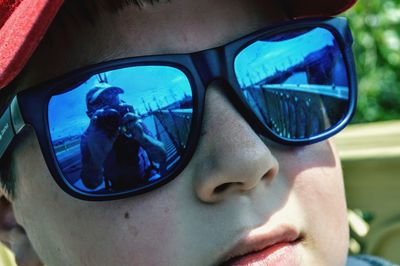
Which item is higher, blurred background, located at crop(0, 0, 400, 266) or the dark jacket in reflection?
the dark jacket in reflection

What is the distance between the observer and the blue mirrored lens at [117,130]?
109cm

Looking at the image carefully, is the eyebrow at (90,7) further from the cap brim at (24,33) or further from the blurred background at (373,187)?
the blurred background at (373,187)

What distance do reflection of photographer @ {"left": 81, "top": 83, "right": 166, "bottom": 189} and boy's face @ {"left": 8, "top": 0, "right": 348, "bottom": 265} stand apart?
0.05 metres

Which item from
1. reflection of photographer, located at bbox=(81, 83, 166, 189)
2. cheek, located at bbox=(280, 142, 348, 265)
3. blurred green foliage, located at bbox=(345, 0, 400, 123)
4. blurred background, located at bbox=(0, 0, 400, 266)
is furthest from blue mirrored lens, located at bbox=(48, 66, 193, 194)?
blurred green foliage, located at bbox=(345, 0, 400, 123)

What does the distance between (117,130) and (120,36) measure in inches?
6.8

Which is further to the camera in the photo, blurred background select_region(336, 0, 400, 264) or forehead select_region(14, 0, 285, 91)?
blurred background select_region(336, 0, 400, 264)

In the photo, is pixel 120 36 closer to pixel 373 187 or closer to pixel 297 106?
pixel 297 106

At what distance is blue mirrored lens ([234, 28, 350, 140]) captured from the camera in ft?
3.82

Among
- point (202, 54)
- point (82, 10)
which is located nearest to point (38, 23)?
point (82, 10)

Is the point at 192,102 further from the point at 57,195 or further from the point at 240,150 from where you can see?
the point at 57,195

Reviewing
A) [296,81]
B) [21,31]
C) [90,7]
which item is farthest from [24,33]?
[296,81]

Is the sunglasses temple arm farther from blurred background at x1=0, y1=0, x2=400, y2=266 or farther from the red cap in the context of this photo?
blurred background at x1=0, y1=0, x2=400, y2=266

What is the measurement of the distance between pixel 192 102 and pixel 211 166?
0.11m

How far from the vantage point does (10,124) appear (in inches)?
46.2
